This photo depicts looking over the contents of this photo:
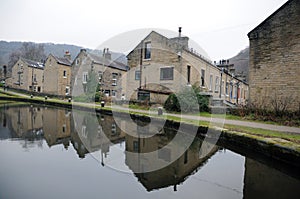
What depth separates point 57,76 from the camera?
31.6 m

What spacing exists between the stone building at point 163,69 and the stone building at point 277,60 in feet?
16.1

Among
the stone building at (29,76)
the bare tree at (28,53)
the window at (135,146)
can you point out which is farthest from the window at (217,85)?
the bare tree at (28,53)

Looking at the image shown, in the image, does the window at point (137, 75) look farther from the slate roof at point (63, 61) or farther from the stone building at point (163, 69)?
the slate roof at point (63, 61)

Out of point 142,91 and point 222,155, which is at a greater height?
point 142,91

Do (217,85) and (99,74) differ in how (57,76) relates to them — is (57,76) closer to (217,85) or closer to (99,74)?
(99,74)

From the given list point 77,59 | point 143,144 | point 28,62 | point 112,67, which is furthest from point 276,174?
point 28,62

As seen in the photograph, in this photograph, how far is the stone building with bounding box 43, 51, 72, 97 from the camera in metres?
31.7

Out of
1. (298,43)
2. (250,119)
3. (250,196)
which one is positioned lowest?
(250,196)

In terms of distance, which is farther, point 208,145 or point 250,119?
point 250,119

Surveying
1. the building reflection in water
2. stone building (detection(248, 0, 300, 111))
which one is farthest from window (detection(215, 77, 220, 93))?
the building reflection in water

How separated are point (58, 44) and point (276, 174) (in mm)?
87058

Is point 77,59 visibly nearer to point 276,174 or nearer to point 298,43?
point 298,43

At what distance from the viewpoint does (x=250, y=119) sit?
10148 millimetres

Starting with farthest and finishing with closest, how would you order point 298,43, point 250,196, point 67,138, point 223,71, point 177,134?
point 223,71 < point 298,43 < point 177,134 < point 67,138 < point 250,196
